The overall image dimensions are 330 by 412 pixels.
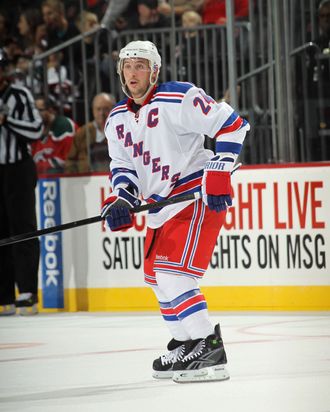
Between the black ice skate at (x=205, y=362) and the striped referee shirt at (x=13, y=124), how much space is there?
10.4 ft

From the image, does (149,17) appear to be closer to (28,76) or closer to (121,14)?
(121,14)

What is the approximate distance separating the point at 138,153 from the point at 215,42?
14.1 feet

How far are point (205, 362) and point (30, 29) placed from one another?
239 inches

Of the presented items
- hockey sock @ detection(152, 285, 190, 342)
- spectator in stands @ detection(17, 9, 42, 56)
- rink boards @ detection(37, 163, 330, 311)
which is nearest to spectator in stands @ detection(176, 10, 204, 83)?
spectator in stands @ detection(17, 9, 42, 56)

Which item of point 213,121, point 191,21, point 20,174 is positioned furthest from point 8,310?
point 213,121

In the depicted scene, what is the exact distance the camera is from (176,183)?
4.66 meters

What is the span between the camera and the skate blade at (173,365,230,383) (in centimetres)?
449

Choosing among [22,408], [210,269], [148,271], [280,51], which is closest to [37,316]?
[210,269]

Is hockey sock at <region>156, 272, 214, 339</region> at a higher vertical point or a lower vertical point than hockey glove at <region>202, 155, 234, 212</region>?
lower

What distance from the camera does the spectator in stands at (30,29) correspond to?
9.90 metres

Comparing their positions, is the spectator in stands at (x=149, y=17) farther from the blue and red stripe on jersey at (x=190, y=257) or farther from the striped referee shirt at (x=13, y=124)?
the blue and red stripe on jersey at (x=190, y=257)

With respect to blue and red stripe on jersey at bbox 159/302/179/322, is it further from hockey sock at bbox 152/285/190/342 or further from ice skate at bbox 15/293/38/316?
ice skate at bbox 15/293/38/316

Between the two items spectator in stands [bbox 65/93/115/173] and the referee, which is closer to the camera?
the referee

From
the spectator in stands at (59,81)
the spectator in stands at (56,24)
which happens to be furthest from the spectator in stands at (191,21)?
the spectator in stands at (56,24)
